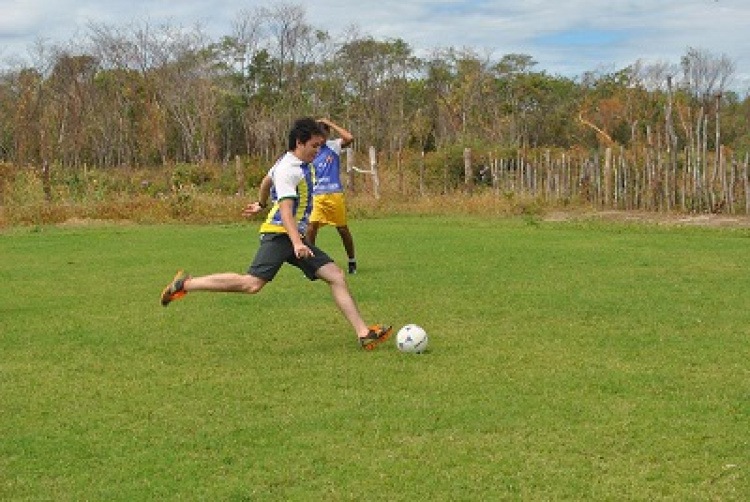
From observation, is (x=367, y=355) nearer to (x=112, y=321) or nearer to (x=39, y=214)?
(x=112, y=321)

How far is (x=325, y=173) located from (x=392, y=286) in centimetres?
179

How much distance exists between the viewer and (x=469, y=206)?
2488 cm

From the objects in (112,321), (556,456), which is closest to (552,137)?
(112,321)

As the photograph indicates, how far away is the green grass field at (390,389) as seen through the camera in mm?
4961

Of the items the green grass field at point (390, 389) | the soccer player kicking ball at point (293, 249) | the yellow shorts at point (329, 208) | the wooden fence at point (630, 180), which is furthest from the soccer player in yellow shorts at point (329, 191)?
the wooden fence at point (630, 180)

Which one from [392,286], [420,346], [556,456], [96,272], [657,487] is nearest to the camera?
[657,487]

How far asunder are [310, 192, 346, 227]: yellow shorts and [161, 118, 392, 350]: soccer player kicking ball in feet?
14.0

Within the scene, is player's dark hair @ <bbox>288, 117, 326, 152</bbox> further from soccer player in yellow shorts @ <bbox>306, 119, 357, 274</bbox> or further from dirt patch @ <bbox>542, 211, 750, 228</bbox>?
dirt patch @ <bbox>542, 211, 750, 228</bbox>

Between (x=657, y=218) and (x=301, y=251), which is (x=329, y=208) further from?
(x=657, y=218)

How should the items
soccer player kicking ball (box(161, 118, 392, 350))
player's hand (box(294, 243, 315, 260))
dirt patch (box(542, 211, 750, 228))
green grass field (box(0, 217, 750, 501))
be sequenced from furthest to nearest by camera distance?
dirt patch (box(542, 211, 750, 228))
soccer player kicking ball (box(161, 118, 392, 350))
player's hand (box(294, 243, 315, 260))
green grass field (box(0, 217, 750, 501))

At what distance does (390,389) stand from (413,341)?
3.68 feet

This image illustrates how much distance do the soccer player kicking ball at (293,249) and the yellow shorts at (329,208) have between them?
→ 14.0ft

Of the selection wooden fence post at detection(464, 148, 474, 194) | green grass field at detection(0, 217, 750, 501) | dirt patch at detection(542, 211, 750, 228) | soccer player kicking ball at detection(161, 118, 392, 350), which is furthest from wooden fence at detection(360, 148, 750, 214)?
soccer player kicking ball at detection(161, 118, 392, 350)

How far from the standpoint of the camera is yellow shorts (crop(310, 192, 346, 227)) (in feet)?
41.4
